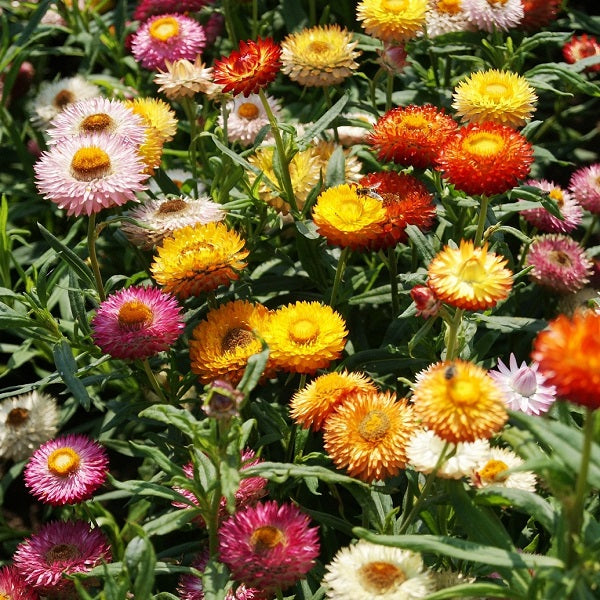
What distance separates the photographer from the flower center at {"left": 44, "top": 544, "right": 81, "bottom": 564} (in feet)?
7.79

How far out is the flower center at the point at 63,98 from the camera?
369 cm

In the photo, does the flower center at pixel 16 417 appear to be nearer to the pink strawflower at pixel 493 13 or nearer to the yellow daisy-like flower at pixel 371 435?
the yellow daisy-like flower at pixel 371 435

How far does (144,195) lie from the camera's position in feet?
10.1

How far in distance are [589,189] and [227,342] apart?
142cm

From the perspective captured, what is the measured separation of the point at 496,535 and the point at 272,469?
503mm

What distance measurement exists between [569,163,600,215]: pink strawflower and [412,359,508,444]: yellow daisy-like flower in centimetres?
153

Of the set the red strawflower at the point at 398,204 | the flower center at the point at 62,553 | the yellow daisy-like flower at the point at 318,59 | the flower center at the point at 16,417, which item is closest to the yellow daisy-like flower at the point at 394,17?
the yellow daisy-like flower at the point at 318,59

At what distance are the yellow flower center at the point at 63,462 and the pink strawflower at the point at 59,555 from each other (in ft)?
0.53

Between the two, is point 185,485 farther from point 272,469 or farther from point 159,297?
point 159,297

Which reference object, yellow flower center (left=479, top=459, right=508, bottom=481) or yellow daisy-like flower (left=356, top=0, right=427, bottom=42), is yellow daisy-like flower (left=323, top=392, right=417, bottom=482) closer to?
yellow flower center (left=479, top=459, right=508, bottom=481)

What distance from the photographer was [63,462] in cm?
244

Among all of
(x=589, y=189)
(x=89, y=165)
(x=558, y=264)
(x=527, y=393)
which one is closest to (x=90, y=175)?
(x=89, y=165)

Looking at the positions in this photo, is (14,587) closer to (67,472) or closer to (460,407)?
(67,472)

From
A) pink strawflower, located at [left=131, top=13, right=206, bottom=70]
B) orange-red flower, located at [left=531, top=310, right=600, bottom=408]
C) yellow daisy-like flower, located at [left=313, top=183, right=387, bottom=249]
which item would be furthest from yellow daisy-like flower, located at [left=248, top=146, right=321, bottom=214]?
orange-red flower, located at [left=531, top=310, right=600, bottom=408]
